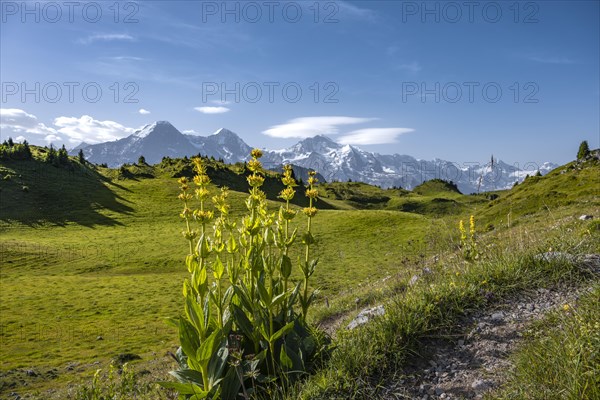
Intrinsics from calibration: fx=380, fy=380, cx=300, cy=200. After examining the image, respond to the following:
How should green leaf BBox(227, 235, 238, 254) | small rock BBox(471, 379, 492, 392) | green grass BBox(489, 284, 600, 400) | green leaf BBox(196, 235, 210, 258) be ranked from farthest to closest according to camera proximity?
1. green leaf BBox(227, 235, 238, 254)
2. green leaf BBox(196, 235, 210, 258)
3. small rock BBox(471, 379, 492, 392)
4. green grass BBox(489, 284, 600, 400)

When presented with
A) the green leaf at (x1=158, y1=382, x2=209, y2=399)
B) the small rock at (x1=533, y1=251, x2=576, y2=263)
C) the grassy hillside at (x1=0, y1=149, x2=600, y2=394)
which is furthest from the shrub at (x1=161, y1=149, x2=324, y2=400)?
the grassy hillside at (x1=0, y1=149, x2=600, y2=394)

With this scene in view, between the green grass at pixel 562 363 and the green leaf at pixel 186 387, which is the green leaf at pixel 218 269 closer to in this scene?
the green leaf at pixel 186 387

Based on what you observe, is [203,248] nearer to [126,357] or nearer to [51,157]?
[126,357]

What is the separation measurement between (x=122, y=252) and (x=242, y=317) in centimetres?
5645

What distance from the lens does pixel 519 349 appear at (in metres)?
4.55

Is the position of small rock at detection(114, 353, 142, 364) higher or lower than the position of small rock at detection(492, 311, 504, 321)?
lower

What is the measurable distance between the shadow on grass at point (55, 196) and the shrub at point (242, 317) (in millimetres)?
76831

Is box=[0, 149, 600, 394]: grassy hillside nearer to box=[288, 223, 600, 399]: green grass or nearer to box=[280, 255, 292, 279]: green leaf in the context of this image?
box=[288, 223, 600, 399]: green grass

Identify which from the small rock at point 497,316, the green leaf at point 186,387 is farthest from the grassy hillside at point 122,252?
the green leaf at point 186,387

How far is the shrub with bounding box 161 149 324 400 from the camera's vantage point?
4.45 meters

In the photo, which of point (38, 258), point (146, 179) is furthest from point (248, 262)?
point (146, 179)

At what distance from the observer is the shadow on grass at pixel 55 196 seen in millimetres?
Result: 74500

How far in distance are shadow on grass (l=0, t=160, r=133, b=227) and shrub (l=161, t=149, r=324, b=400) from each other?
76.8 meters

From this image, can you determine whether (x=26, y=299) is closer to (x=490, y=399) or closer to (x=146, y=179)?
(x=490, y=399)
